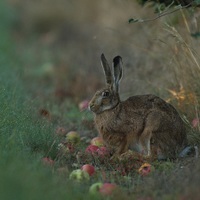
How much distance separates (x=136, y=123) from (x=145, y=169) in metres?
0.79

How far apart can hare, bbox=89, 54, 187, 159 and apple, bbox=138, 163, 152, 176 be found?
543mm

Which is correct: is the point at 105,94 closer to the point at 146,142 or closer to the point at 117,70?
the point at 117,70

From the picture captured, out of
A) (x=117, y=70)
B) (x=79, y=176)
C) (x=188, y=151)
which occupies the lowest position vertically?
(x=188, y=151)

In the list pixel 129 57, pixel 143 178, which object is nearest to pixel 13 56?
pixel 129 57

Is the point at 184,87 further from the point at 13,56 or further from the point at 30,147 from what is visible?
the point at 13,56

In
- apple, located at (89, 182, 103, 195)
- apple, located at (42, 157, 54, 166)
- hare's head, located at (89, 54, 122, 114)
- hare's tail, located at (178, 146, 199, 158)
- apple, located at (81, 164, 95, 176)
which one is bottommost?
hare's tail, located at (178, 146, 199, 158)

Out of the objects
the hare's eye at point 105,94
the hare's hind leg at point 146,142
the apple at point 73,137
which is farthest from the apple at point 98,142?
the hare's hind leg at point 146,142

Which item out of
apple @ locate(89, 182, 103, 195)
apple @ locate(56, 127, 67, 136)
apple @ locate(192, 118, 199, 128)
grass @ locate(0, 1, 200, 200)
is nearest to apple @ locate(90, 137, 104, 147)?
grass @ locate(0, 1, 200, 200)

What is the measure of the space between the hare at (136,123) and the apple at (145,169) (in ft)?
1.78

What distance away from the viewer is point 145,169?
22.2 feet

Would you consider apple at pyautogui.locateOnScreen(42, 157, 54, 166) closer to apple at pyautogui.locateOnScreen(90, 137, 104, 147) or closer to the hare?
the hare

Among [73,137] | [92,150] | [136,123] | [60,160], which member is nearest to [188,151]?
[136,123]

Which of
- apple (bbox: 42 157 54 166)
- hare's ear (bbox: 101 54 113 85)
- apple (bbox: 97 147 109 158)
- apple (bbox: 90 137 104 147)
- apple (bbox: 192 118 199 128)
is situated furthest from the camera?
apple (bbox: 90 137 104 147)

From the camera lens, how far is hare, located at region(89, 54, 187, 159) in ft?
24.2
